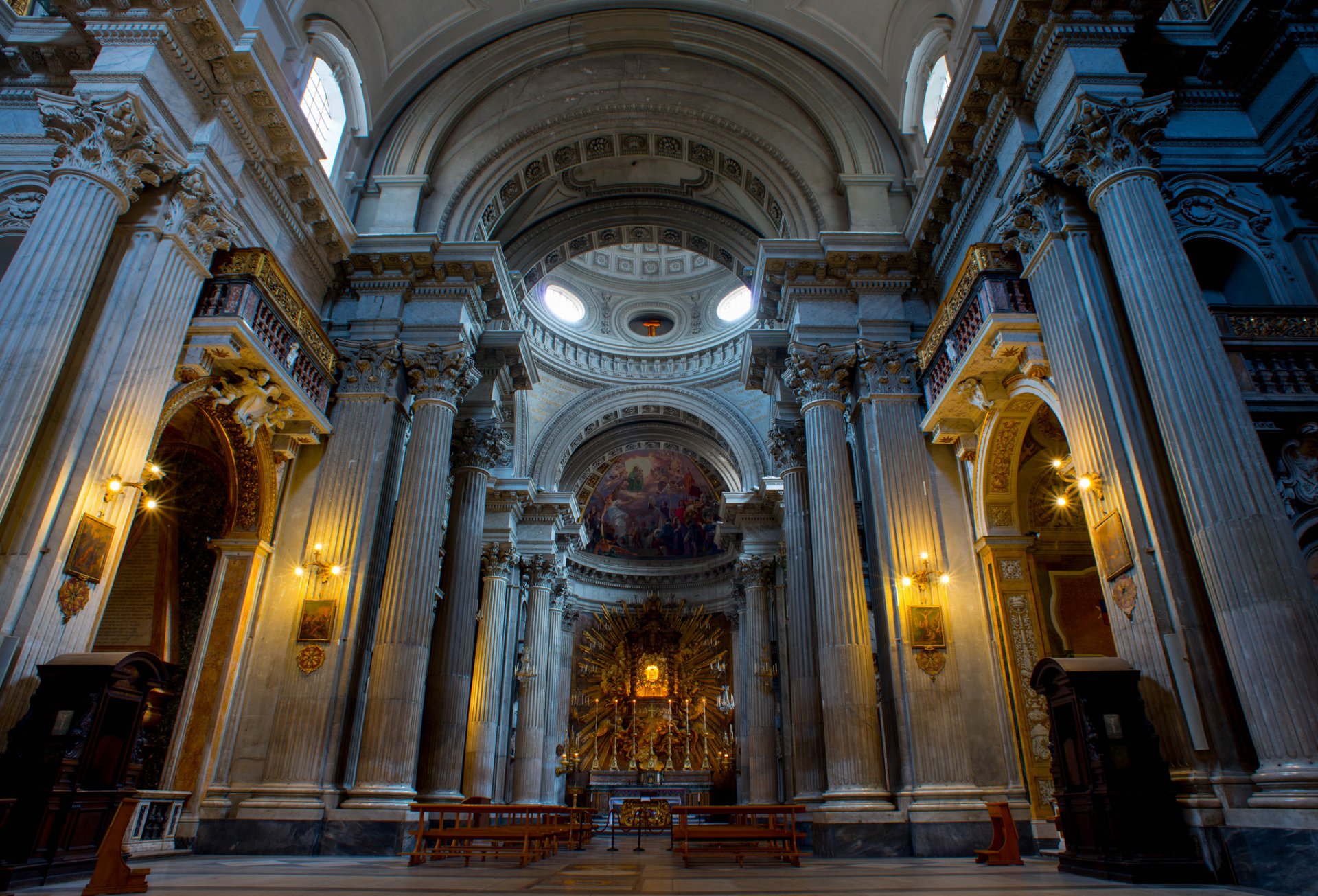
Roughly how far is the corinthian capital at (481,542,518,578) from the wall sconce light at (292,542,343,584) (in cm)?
920

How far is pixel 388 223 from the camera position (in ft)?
40.7

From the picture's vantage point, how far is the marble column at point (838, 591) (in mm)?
9367

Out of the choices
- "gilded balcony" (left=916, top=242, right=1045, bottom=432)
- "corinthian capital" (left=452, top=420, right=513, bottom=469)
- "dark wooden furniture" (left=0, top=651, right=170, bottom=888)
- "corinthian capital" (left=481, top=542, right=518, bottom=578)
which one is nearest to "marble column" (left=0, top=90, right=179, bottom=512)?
"dark wooden furniture" (left=0, top=651, right=170, bottom=888)

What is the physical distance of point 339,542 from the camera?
32.9ft

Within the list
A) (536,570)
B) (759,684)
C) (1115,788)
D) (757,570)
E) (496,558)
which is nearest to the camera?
(1115,788)

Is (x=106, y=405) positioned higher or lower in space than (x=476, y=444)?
lower

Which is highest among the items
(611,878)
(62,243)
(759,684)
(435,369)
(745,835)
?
(435,369)

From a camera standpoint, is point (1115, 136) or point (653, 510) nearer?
point (1115, 136)

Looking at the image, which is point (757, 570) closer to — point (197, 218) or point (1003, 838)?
point (1003, 838)

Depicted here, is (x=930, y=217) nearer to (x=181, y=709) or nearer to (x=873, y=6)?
(x=873, y=6)

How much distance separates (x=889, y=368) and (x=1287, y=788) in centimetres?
706

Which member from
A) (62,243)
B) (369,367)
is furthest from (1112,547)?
(62,243)

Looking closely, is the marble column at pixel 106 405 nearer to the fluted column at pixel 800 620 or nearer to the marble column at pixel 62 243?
the marble column at pixel 62 243

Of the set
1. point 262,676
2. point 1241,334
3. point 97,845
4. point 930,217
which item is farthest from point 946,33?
point 97,845
